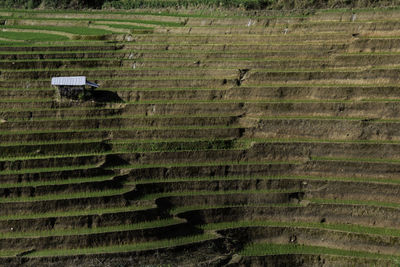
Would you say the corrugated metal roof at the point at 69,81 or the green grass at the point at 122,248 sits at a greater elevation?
the corrugated metal roof at the point at 69,81

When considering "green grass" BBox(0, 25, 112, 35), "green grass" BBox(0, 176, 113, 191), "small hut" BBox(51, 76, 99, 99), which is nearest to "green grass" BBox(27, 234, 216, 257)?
"green grass" BBox(0, 176, 113, 191)

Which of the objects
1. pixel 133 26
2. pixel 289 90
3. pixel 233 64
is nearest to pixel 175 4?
pixel 133 26

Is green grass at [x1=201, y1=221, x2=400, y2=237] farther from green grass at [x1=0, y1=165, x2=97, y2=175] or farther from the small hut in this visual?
the small hut

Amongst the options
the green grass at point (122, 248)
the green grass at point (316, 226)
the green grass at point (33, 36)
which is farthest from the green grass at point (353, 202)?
the green grass at point (33, 36)

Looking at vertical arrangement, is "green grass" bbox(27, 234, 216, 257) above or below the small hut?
below

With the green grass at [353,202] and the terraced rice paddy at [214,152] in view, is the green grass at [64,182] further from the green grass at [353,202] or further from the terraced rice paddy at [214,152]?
the green grass at [353,202]

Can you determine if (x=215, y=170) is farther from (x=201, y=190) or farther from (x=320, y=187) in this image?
(x=320, y=187)

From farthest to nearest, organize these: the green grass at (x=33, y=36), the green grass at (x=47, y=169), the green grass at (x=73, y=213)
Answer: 1. the green grass at (x=33, y=36)
2. the green grass at (x=47, y=169)
3. the green grass at (x=73, y=213)
